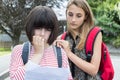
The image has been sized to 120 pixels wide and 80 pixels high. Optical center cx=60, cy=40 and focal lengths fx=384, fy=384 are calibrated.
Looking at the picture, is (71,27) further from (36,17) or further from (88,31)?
(36,17)

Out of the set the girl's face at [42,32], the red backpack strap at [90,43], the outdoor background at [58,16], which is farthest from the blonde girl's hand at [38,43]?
the outdoor background at [58,16]

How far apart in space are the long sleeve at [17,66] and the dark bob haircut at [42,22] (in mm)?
108

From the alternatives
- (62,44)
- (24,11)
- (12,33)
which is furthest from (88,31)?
(12,33)

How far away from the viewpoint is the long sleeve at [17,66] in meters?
2.15

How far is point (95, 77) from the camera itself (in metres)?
2.81

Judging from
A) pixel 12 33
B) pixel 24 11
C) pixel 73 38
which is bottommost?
pixel 12 33

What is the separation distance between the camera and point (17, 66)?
7.16 ft

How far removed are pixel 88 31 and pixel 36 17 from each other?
2.41 feet

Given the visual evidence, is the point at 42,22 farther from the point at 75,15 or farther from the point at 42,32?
the point at 75,15

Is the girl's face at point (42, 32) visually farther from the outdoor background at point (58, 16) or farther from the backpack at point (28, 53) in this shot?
the outdoor background at point (58, 16)

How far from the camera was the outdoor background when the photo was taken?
20750mm

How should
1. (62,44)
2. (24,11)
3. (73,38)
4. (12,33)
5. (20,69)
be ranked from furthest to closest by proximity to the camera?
(12,33)
(24,11)
(73,38)
(62,44)
(20,69)

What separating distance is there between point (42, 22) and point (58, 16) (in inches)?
761

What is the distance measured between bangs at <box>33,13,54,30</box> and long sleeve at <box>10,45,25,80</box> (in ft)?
0.58
